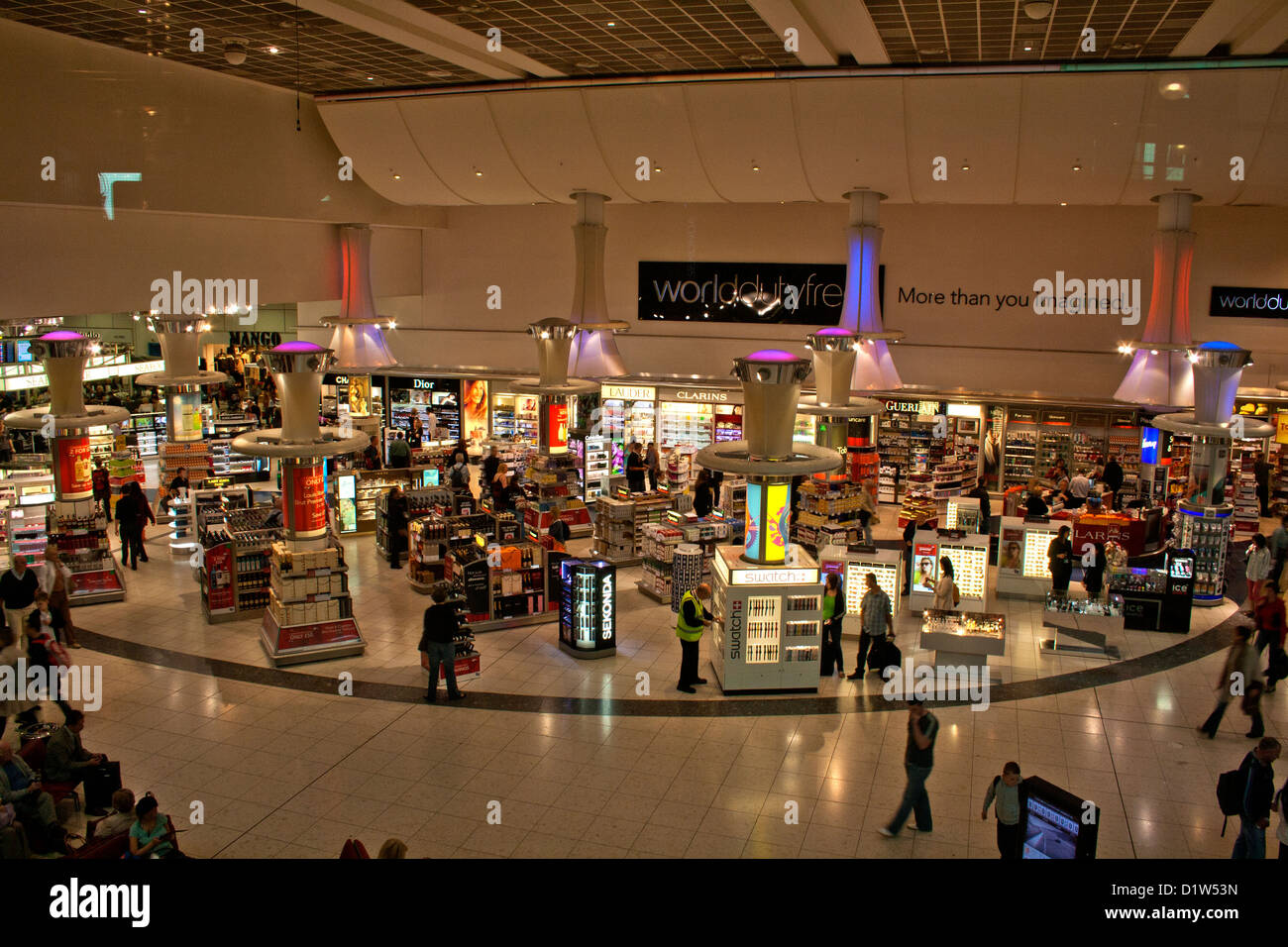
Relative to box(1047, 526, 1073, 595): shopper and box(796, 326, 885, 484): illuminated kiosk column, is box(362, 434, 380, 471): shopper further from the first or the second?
box(1047, 526, 1073, 595): shopper

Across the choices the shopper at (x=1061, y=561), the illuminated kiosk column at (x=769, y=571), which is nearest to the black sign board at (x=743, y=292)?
the shopper at (x=1061, y=561)

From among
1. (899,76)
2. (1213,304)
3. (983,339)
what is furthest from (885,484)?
(899,76)

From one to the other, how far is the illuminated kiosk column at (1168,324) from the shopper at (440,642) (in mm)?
13003

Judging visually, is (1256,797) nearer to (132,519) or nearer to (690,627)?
(690,627)

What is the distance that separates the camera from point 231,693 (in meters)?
11.2

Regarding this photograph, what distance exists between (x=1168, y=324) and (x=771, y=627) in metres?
11.1

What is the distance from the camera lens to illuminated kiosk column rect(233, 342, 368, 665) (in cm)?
1220

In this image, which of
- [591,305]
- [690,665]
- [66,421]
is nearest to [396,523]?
[66,421]

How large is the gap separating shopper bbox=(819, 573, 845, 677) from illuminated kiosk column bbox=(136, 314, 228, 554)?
42.5 ft

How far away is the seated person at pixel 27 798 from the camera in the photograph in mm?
7445

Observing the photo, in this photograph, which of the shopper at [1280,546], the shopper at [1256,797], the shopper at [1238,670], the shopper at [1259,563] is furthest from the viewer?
the shopper at [1280,546]

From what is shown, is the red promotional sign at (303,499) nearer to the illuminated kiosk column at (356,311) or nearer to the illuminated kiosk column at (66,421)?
the illuminated kiosk column at (66,421)
